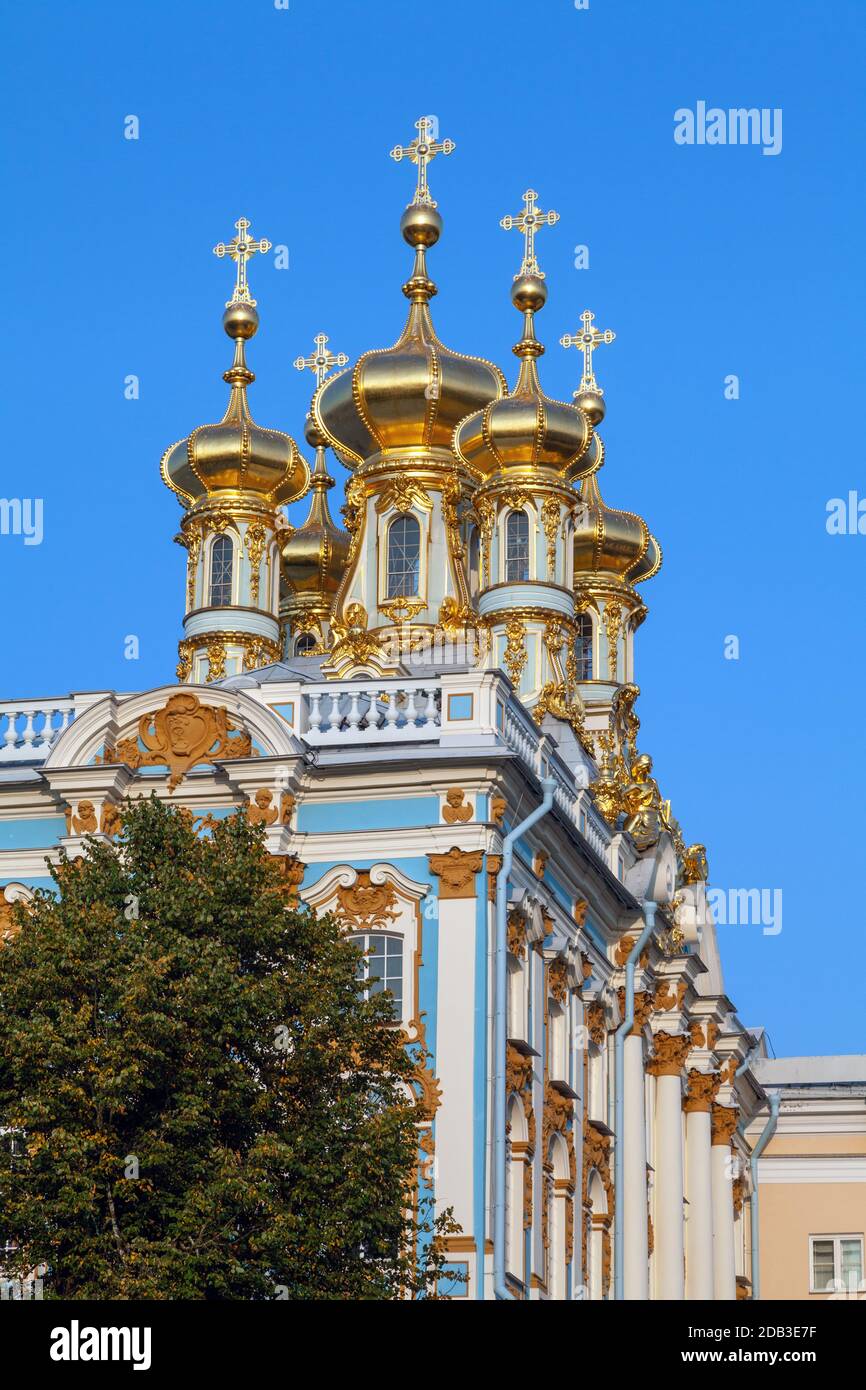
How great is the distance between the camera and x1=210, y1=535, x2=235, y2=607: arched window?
37.3m

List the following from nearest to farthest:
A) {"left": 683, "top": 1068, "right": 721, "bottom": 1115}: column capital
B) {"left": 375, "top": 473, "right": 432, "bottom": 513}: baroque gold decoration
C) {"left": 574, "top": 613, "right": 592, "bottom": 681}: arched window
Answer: {"left": 375, "top": 473, "right": 432, "bottom": 513}: baroque gold decoration → {"left": 683, "top": 1068, "right": 721, "bottom": 1115}: column capital → {"left": 574, "top": 613, "right": 592, "bottom": 681}: arched window

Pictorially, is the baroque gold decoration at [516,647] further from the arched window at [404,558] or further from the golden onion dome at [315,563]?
the golden onion dome at [315,563]

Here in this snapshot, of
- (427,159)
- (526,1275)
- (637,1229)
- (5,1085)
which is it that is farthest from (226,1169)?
(427,159)

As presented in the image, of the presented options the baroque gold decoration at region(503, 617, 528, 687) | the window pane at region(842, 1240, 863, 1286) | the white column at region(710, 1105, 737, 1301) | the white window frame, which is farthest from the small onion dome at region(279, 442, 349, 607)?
the window pane at region(842, 1240, 863, 1286)

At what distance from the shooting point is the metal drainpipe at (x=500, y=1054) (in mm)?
23094

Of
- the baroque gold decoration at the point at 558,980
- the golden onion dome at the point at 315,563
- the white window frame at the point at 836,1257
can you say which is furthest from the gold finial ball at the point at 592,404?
the baroque gold decoration at the point at 558,980

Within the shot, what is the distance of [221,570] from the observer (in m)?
37.6

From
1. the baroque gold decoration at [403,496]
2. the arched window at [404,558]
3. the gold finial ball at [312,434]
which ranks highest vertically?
the gold finial ball at [312,434]

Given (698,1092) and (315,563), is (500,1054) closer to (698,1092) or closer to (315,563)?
(698,1092)

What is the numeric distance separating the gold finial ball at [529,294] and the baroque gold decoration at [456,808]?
13359mm

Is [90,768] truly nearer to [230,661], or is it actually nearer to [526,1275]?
[526,1275]

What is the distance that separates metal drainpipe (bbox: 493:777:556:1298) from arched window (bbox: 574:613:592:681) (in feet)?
47.3

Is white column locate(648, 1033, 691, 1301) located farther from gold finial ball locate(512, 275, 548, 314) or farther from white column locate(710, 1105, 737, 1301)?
gold finial ball locate(512, 275, 548, 314)

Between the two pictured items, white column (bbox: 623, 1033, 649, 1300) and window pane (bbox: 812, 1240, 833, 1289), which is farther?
window pane (bbox: 812, 1240, 833, 1289)
